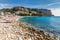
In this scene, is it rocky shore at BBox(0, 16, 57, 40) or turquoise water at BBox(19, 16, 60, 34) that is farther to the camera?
turquoise water at BBox(19, 16, 60, 34)

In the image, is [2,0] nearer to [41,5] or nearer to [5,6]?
[5,6]

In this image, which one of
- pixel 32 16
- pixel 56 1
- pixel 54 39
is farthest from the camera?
pixel 32 16

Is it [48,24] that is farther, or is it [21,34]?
[48,24]

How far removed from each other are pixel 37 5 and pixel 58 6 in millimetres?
995

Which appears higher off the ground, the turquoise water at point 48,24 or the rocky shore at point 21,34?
the rocky shore at point 21,34

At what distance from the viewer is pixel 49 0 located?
6734 millimetres

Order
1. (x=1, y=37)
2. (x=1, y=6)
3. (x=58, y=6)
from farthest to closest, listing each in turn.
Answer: (x=1, y=6), (x=58, y=6), (x=1, y=37)

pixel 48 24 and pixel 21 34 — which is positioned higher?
pixel 21 34

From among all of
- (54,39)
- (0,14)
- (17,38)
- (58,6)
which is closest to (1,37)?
(17,38)

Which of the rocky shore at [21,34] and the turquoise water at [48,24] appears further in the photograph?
Answer: the turquoise water at [48,24]

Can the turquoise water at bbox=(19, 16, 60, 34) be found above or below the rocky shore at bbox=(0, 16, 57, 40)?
below

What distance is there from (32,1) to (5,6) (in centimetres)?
161

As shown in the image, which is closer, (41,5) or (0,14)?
(41,5)

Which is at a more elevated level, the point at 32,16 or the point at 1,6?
the point at 1,6
